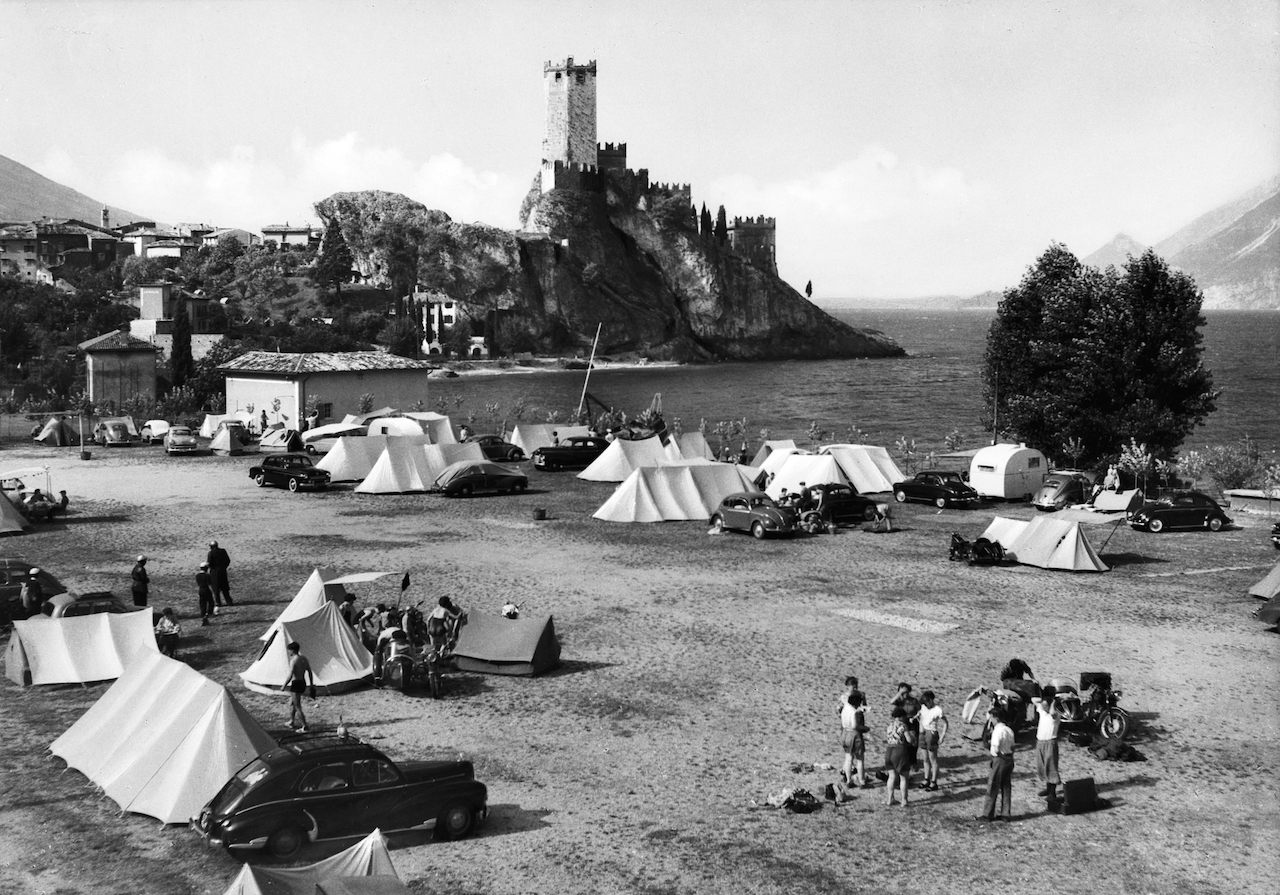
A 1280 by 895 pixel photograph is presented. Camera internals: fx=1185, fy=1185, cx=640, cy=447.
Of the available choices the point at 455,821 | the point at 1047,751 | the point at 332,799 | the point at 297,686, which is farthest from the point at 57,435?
the point at 1047,751

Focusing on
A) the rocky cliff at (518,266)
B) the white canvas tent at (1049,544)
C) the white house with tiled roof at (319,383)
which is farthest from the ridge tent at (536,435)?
the rocky cliff at (518,266)

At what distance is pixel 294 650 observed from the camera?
55.5 feet

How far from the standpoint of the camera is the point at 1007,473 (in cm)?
3866

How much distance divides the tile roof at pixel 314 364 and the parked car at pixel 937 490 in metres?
28.5

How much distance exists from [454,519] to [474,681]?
52.1 feet

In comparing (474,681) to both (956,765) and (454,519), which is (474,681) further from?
(454,519)

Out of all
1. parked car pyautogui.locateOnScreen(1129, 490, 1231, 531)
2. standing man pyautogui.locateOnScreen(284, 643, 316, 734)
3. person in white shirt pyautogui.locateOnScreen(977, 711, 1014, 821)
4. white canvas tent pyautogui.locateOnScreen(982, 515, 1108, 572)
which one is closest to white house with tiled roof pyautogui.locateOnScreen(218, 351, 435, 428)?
white canvas tent pyautogui.locateOnScreen(982, 515, 1108, 572)

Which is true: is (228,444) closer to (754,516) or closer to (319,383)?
(319,383)

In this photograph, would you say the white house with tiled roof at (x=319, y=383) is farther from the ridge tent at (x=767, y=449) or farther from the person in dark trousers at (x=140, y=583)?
the person in dark trousers at (x=140, y=583)

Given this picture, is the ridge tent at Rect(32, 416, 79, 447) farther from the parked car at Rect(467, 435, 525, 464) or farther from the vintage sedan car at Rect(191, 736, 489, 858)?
the vintage sedan car at Rect(191, 736, 489, 858)

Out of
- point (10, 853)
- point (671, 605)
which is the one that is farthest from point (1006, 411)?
point (10, 853)

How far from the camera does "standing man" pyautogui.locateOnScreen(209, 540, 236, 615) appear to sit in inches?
897

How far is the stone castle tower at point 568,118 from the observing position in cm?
19200

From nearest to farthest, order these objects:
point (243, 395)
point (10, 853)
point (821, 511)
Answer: point (10, 853)
point (821, 511)
point (243, 395)
